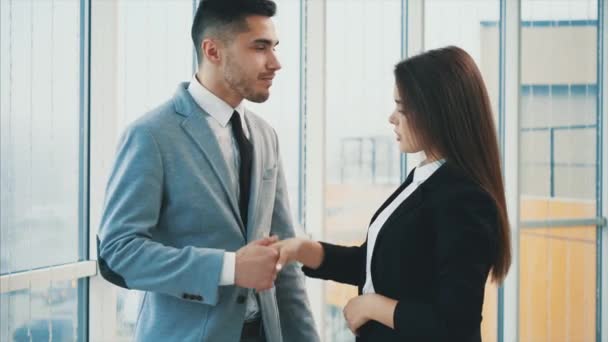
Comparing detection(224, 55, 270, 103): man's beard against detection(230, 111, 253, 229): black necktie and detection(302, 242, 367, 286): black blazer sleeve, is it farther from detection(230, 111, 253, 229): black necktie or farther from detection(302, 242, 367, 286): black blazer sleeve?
detection(302, 242, 367, 286): black blazer sleeve

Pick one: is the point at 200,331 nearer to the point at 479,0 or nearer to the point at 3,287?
the point at 3,287

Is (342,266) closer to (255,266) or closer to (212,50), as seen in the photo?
(255,266)

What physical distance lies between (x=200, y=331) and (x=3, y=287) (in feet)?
3.63

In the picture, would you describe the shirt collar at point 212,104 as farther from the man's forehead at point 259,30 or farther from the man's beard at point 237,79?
the man's forehead at point 259,30

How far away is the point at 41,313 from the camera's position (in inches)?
106

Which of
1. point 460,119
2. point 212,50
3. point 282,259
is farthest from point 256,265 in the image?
point 212,50

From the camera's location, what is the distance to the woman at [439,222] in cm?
149

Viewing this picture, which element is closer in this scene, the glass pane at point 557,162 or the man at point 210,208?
the man at point 210,208

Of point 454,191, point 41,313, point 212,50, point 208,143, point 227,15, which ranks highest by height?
point 227,15

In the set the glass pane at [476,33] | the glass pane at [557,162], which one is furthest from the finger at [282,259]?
the glass pane at [557,162]

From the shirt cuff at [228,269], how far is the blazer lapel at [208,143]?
0.17 m

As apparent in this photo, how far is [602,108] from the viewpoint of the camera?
15.9 feet

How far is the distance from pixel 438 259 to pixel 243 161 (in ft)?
2.19

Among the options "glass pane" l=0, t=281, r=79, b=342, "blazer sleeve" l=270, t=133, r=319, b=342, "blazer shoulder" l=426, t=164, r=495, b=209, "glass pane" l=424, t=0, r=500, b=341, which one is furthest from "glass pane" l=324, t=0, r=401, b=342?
"blazer shoulder" l=426, t=164, r=495, b=209
